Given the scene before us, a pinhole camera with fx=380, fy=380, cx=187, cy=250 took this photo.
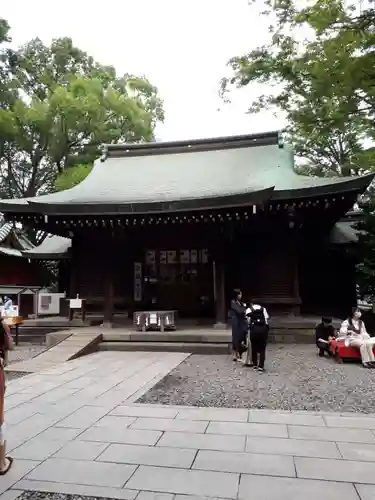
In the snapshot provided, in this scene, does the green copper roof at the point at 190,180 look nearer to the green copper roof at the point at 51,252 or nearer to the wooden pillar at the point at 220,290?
the wooden pillar at the point at 220,290

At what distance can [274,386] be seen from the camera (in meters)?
5.77

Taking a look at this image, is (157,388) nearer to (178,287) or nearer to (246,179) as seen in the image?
(178,287)

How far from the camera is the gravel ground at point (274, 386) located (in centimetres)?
491

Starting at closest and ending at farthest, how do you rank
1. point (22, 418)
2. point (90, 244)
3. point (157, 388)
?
point (22, 418) < point (157, 388) < point (90, 244)

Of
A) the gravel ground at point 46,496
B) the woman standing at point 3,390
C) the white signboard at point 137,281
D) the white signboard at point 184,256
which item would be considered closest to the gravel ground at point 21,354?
the white signboard at point 137,281

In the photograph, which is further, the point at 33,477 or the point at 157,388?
the point at 157,388

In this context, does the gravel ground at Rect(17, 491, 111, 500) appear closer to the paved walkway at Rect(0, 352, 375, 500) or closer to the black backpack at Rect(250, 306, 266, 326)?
the paved walkway at Rect(0, 352, 375, 500)

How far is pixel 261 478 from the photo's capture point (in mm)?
2779

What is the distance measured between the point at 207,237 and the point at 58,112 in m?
15.1

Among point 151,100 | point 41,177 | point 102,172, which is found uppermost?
point 151,100

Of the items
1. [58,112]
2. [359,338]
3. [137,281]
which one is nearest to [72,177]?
[58,112]

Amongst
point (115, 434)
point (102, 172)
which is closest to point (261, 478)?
point (115, 434)

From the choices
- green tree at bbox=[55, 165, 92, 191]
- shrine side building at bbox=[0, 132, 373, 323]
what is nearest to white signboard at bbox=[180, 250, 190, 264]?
shrine side building at bbox=[0, 132, 373, 323]

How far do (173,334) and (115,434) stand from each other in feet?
19.3
